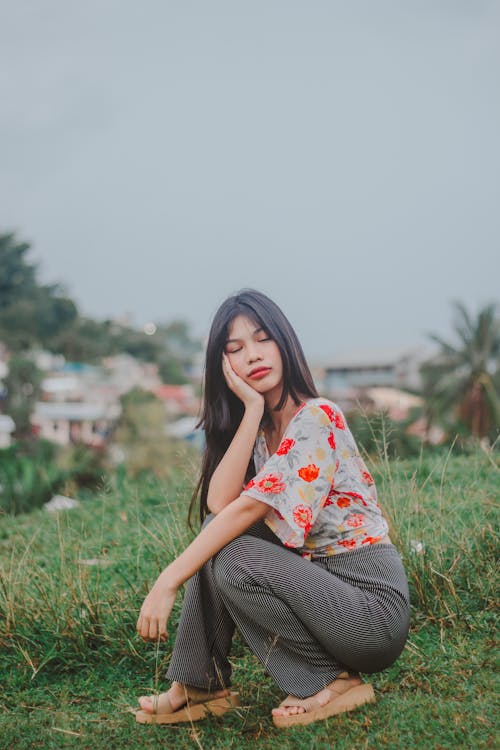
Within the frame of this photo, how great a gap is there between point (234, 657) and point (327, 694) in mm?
729

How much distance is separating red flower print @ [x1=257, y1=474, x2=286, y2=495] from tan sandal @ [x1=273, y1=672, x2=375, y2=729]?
0.55m

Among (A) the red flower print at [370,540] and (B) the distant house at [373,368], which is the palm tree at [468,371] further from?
(B) the distant house at [373,368]

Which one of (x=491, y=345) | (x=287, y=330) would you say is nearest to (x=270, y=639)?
(x=287, y=330)

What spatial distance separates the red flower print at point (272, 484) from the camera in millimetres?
2070

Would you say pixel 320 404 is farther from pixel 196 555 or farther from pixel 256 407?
pixel 196 555

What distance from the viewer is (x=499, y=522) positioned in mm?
3229

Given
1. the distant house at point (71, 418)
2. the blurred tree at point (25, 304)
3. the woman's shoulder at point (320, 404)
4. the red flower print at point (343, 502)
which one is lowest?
the distant house at point (71, 418)

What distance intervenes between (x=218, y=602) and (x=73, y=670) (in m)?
0.93

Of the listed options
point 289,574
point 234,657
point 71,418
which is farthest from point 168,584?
point 71,418

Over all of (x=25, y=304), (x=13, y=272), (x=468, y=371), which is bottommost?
(x=468, y=371)

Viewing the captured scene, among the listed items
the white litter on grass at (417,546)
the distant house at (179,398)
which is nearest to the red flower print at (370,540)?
the white litter on grass at (417,546)

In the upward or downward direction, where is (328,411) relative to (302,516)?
upward

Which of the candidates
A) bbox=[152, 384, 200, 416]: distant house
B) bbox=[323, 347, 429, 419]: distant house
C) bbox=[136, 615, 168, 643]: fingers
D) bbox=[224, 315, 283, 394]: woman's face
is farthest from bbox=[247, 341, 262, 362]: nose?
bbox=[323, 347, 429, 419]: distant house

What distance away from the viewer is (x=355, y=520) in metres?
2.19
